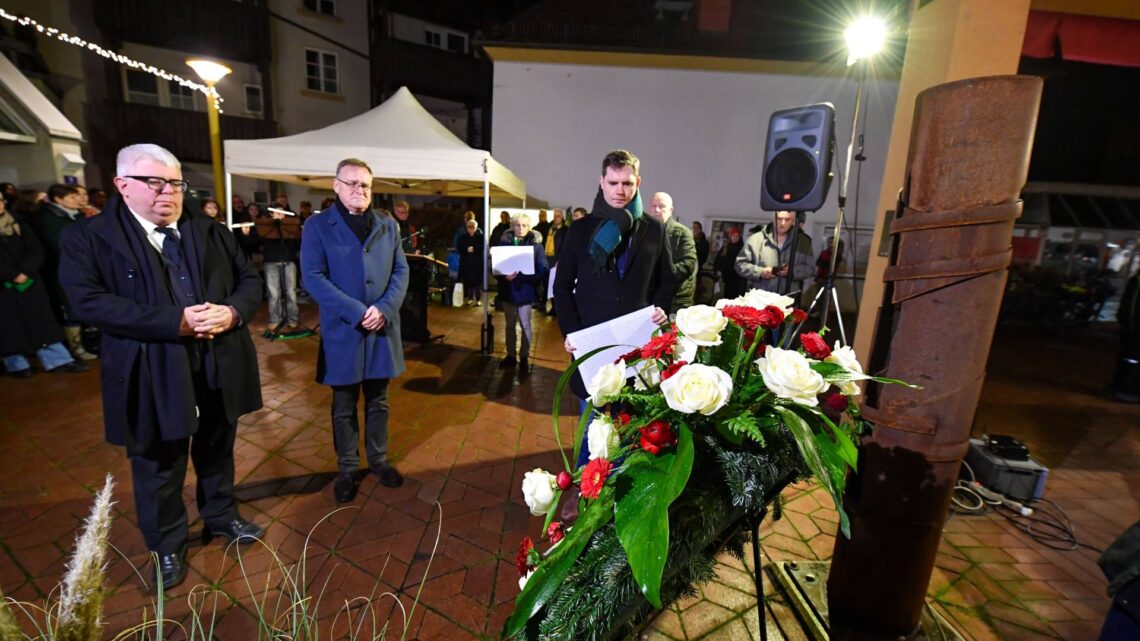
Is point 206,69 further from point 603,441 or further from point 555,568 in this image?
point 555,568

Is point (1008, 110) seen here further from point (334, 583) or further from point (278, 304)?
point (278, 304)

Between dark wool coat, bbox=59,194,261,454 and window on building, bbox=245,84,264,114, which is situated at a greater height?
window on building, bbox=245,84,264,114

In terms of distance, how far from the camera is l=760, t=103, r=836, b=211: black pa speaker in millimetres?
3143

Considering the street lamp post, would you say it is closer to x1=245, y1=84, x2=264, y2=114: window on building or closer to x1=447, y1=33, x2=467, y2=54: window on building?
x1=245, y1=84, x2=264, y2=114: window on building

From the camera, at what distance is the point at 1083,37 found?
3477mm

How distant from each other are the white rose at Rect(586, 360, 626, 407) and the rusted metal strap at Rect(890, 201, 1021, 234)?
4.38 ft

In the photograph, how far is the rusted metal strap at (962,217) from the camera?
1.56 meters

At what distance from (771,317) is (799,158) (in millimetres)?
2668

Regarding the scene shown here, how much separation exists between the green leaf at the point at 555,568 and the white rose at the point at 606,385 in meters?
0.22

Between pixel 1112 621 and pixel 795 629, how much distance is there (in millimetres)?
1013

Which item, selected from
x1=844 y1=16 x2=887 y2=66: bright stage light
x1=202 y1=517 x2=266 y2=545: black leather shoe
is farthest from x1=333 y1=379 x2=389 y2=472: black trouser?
x1=844 y1=16 x2=887 y2=66: bright stage light

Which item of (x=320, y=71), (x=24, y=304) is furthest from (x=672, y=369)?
(x=320, y=71)

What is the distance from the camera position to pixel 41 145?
25.4ft

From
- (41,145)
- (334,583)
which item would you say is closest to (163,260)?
(334,583)
